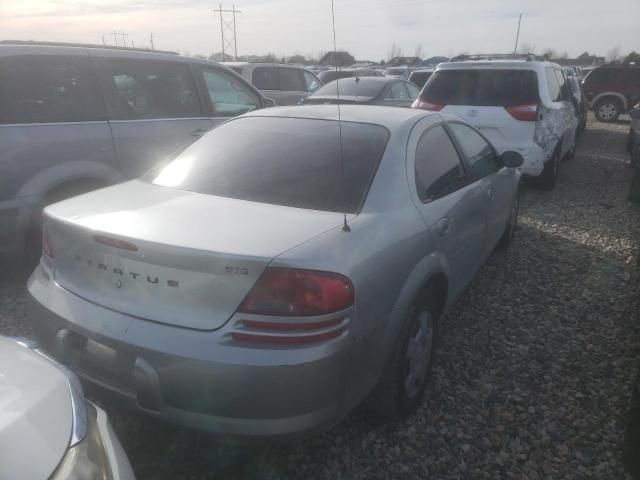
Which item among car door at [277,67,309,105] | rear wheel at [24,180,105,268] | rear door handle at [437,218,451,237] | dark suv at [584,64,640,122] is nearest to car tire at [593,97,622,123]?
dark suv at [584,64,640,122]

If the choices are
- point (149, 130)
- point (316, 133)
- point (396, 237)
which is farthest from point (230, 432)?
point (149, 130)

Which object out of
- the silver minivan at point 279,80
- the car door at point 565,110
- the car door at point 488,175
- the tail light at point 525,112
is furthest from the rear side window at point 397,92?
the car door at point 488,175

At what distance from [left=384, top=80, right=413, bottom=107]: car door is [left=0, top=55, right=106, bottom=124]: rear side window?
21.9 ft

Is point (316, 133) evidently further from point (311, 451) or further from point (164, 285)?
point (311, 451)

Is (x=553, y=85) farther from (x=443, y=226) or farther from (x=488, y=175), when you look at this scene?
(x=443, y=226)

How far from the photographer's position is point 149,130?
14.8 feet

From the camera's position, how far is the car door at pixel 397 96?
32.8 feet

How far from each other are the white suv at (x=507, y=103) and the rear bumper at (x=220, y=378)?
5508mm

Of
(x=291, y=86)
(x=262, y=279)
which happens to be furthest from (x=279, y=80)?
(x=262, y=279)

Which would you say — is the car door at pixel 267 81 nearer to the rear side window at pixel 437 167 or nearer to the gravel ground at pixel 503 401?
the gravel ground at pixel 503 401

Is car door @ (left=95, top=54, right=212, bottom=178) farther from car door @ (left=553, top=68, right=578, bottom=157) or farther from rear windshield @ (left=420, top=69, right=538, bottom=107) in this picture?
car door @ (left=553, top=68, right=578, bottom=157)

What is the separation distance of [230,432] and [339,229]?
2.94 feet

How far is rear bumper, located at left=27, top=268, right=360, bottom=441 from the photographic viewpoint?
6.04 ft

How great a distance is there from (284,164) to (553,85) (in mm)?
6451
